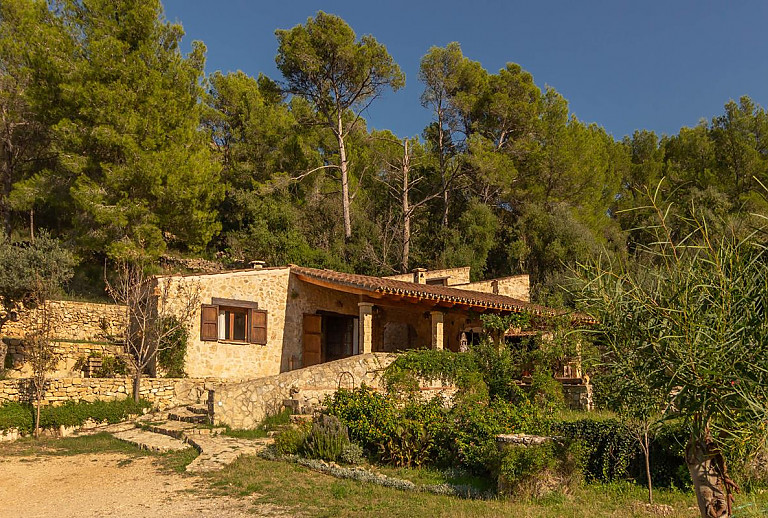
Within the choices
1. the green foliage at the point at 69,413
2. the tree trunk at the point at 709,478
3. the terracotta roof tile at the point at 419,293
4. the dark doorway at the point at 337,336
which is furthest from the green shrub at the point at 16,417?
the tree trunk at the point at 709,478

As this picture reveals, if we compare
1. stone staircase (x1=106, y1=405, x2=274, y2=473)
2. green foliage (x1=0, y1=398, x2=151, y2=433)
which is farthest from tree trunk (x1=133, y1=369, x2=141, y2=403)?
stone staircase (x1=106, y1=405, x2=274, y2=473)

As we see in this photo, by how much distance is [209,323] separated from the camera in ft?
53.9

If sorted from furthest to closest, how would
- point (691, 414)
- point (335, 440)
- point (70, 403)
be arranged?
point (70, 403)
point (335, 440)
point (691, 414)

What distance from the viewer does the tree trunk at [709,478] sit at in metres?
4.54

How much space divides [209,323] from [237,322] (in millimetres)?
1093

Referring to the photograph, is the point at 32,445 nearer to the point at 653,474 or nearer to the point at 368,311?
the point at 368,311

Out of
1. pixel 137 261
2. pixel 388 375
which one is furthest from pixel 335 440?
pixel 137 261

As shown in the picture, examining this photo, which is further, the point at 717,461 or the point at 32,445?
the point at 32,445

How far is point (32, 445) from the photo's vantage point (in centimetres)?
1138

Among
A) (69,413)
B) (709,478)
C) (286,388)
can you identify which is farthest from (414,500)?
(69,413)

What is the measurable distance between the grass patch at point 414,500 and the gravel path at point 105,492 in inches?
16.4

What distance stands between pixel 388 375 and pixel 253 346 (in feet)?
17.1

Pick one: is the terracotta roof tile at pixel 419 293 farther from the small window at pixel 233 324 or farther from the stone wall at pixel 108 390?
the stone wall at pixel 108 390

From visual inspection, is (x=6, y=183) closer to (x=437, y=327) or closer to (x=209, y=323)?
(x=209, y=323)
